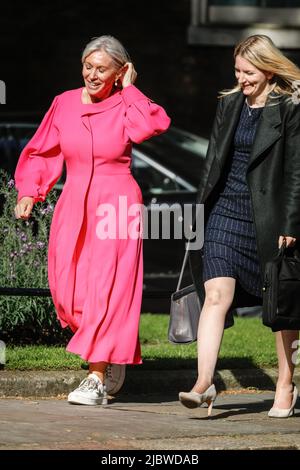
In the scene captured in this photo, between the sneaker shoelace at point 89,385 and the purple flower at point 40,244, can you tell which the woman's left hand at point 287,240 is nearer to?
the sneaker shoelace at point 89,385

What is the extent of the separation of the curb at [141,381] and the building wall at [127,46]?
783 centimetres

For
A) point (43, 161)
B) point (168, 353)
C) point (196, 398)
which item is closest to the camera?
point (196, 398)

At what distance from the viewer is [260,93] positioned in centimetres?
756

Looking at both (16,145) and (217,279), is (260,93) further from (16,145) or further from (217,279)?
(16,145)

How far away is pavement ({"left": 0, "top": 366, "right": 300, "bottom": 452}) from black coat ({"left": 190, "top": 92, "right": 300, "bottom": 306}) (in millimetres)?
875

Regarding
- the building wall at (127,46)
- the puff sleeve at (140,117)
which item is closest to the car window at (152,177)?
the building wall at (127,46)

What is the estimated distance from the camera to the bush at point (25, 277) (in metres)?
9.09

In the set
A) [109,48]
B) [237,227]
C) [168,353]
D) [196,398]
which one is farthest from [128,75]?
[168,353]

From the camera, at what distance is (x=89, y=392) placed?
25.3 ft

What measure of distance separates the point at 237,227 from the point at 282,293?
43 centimetres

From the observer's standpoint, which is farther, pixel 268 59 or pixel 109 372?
pixel 109 372

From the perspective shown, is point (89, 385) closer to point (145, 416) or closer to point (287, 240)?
point (145, 416)

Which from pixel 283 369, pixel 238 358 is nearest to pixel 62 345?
pixel 238 358

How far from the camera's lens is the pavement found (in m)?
6.57
